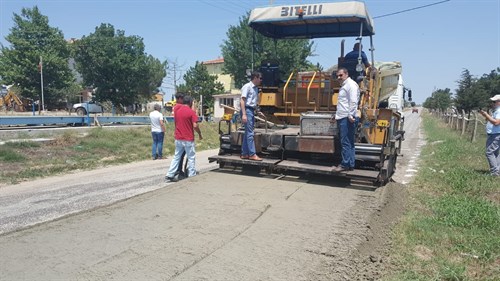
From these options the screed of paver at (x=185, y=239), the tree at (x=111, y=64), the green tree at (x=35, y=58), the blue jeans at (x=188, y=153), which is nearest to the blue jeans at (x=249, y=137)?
the blue jeans at (x=188, y=153)

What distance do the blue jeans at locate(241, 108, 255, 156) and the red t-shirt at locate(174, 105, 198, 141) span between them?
46.3 inches

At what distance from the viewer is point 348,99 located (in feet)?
20.2

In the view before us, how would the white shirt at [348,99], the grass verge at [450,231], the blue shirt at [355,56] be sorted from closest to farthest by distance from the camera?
1. the grass verge at [450,231]
2. the white shirt at [348,99]
3. the blue shirt at [355,56]

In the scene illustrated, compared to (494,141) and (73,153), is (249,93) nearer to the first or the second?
(494,141)

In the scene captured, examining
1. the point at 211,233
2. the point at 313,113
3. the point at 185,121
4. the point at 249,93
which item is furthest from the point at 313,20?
the point at 211,233

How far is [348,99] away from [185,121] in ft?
10.7

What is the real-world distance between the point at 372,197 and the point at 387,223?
0.92 m

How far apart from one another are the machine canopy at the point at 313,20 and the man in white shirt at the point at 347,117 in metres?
1.69

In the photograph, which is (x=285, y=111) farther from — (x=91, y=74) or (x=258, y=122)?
(x=91, y=74)

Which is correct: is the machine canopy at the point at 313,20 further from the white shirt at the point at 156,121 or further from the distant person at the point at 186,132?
the white shirt at the point at 156,121

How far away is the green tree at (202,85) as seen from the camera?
153 feet

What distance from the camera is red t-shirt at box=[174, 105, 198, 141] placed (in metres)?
7.62

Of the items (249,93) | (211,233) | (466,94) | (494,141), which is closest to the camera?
(211,233)

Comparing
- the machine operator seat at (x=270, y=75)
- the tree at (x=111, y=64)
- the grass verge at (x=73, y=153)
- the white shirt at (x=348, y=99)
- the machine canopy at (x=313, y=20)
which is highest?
the tree at (x=111, y=64)
